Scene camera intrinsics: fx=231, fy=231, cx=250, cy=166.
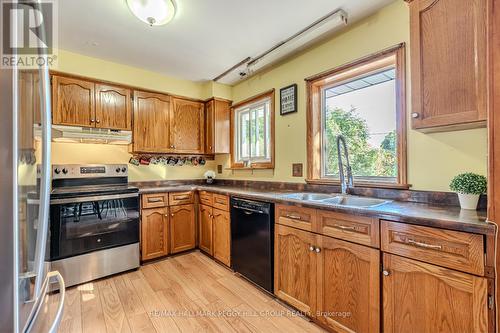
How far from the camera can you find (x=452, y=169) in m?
1.49

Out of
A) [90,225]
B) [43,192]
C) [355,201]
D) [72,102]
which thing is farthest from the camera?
[72,102]

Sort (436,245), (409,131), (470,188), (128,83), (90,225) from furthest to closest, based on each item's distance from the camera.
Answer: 1. (128,83)
2. (90,225)
3. (409,131)
4. (470,188)
5. (436,245)

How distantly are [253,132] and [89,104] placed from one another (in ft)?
6.53

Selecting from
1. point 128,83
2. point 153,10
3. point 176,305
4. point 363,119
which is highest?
point 153,10

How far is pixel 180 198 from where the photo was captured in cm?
302

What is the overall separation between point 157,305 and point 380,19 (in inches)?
116

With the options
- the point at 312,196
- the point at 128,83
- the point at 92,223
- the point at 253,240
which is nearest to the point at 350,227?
the point at 312,196

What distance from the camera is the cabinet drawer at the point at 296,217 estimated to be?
1.68 m

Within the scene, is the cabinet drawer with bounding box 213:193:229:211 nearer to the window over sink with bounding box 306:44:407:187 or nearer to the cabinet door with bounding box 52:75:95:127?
the window over sink with bounding box 306:44:407:187

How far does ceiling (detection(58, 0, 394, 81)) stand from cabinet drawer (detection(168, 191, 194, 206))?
1648 mm

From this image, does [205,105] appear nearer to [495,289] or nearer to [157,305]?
[157,305]

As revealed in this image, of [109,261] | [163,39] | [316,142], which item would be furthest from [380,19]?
[109,261]

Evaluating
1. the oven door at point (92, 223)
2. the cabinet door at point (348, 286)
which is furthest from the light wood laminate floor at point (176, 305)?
the oven door at point (92, 223)

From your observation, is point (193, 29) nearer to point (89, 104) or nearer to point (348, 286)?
point (89, 104)
